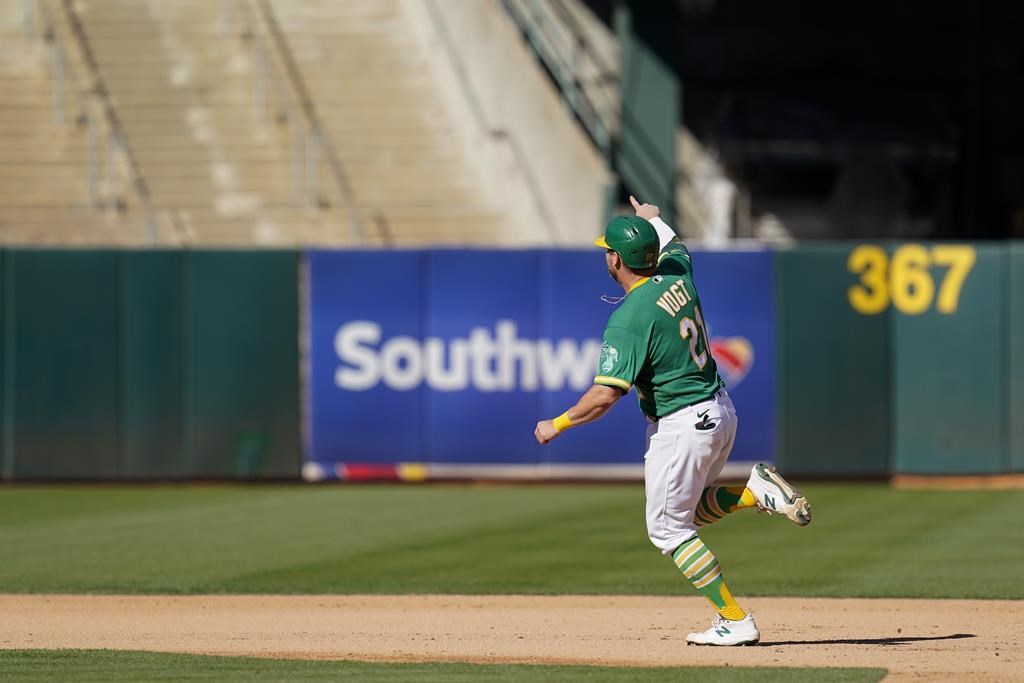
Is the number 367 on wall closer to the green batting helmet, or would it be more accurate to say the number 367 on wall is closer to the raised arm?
the raised arm

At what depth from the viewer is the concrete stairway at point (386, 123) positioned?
1033 inches

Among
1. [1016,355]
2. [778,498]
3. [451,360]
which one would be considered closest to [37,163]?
[451,360]

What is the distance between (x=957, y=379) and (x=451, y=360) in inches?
220

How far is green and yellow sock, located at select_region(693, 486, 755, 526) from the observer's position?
346 inches

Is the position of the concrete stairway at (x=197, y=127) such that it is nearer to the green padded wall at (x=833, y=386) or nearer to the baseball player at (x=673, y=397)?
the green padded wall at (x=833, y=386)

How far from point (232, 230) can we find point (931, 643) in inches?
727

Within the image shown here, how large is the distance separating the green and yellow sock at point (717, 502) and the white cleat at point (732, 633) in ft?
1.70

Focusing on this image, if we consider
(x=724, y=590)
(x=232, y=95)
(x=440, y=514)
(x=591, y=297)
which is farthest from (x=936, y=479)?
(x=232, y=95)

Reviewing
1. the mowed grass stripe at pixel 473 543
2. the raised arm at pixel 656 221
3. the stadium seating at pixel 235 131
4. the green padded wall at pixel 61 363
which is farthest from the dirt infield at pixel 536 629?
the stadium seating at pixel 235 131

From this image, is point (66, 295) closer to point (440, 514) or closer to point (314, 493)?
point (314, 493)

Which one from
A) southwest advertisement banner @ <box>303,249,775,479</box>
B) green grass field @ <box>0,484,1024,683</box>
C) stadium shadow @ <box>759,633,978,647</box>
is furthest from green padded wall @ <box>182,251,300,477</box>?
stadium shadow @ <box>759,633,978,647</box>

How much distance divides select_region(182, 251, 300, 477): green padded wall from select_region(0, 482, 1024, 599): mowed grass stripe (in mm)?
467

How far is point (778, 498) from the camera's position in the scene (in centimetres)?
858

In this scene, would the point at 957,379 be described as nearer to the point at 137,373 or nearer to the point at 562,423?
the point at 137,373
